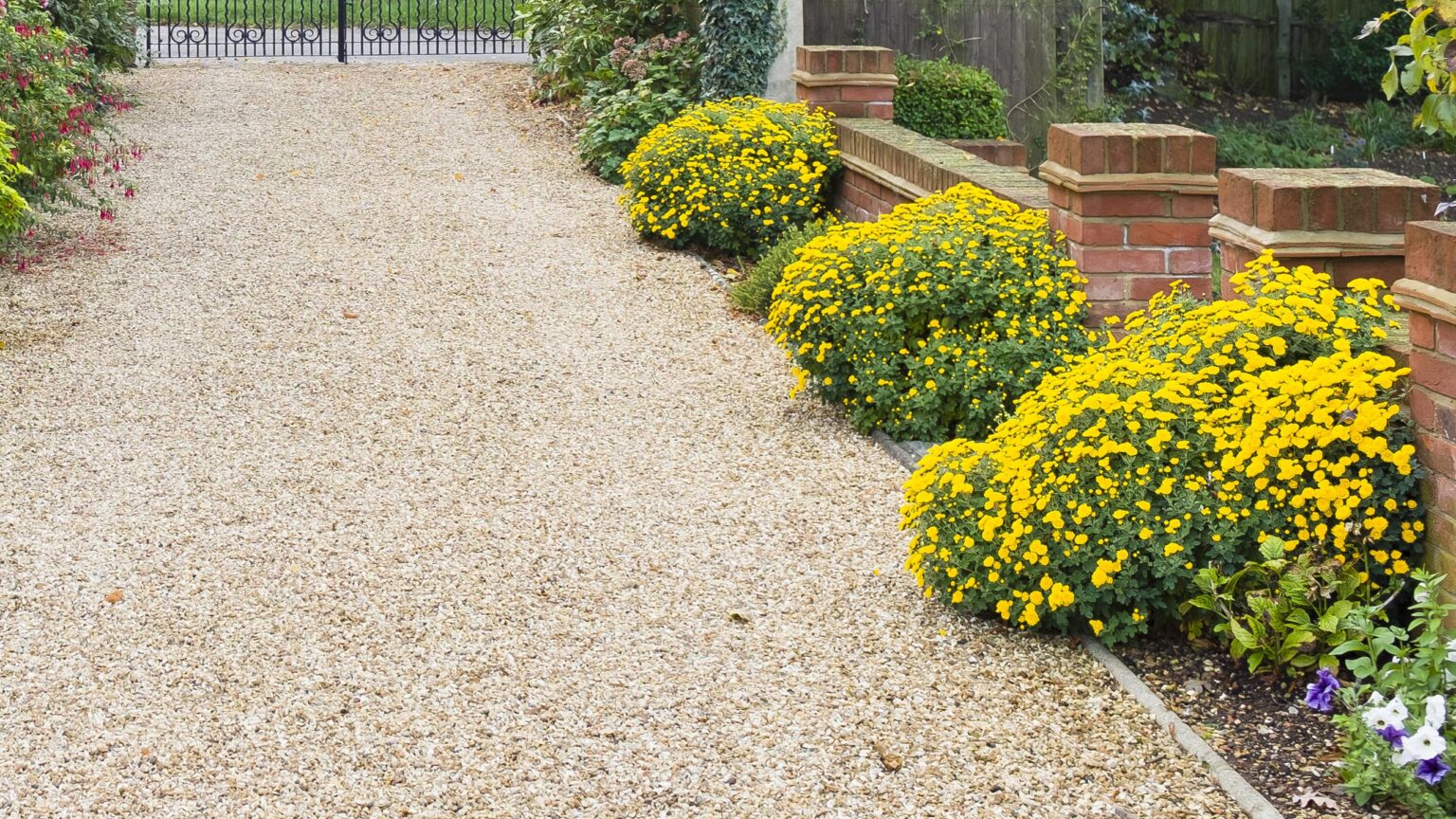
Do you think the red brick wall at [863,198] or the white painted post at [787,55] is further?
the white painted post at [787,55]

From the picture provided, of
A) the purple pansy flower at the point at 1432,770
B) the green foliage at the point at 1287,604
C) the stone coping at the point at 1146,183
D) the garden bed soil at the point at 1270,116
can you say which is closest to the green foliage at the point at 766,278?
the stone coping at the point at 1146,183

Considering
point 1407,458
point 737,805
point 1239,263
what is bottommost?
point 737,805

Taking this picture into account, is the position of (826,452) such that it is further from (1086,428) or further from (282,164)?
(282,164)

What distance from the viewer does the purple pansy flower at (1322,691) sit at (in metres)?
3.71

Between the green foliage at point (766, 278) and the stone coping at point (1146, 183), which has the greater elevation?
the stone coping at point (1146, 183)

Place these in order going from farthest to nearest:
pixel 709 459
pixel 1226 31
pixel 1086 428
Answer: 1. pixel 1226 31
2. pixel 709 459
3. pixel 1086 428

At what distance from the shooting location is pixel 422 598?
4691mm

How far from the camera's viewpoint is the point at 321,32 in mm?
18500

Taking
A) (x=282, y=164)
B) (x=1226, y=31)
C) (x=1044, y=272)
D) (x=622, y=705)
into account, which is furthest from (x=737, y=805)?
(x=1226, y=31)

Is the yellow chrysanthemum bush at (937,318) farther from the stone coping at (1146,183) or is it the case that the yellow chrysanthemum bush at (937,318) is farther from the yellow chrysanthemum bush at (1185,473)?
the yellow chrysanthemum bush at (1185,473)

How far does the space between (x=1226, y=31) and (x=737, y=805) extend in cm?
1656

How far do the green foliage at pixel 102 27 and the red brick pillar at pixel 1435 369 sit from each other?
12.7 metres

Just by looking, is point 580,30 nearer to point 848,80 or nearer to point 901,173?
point 848,80

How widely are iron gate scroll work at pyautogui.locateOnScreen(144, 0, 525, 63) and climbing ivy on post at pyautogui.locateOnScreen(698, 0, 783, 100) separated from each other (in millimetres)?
5643
